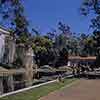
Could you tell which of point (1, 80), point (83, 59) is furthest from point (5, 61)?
point (83, 59)

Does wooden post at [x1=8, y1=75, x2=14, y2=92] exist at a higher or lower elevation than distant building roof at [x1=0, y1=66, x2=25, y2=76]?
lower

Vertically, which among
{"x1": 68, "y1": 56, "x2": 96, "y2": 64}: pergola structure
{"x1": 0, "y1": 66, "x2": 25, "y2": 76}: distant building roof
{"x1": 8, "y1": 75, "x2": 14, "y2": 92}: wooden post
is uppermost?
{"x1": 68, "y1": 56, "x2": 96, "y2": 64}: pergola structure

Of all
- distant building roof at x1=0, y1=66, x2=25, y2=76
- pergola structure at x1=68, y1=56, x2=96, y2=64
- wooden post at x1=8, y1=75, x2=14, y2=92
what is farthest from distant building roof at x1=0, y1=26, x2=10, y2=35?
pergola structure at x1=68, y1=56, x2=96, y2=64

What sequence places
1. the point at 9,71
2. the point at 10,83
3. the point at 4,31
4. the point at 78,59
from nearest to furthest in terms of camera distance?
the point at 10,83 → the point at 9,71 → the point at 4,31 → the point at 78,59


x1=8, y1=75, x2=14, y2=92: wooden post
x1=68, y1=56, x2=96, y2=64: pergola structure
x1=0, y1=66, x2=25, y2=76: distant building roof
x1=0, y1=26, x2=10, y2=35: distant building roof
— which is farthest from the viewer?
x1=68, y1=56, x2=96, y2=64: pergola structure

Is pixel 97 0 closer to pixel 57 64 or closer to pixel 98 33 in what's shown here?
pixel 98 33

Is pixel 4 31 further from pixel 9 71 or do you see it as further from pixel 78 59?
pixel 78 59

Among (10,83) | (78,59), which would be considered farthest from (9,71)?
(78,59)

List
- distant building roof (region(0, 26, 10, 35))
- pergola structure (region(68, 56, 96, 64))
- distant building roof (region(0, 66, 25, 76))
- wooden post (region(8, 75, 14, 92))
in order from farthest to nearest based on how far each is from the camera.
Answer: pergola structure (region(68, 56, 96, 64))
distant building roof (region(0, 26, 10, 35))
distant building roof (region(0, 66, 25, 76))
wooden post (region(8, 75, 14, 92))

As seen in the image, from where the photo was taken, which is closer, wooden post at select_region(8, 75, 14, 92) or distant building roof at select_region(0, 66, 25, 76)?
wooden post at select_region(8, 75, 14, 92)

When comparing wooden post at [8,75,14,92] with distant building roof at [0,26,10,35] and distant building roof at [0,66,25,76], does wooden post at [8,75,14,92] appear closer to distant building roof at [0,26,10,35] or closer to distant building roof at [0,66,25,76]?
distant building roof at [0,66,25,76]

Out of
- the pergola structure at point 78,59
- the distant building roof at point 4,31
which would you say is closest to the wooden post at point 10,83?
the distant building roof at point 4,31

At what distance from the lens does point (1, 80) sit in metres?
29.9

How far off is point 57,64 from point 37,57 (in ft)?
34.1
